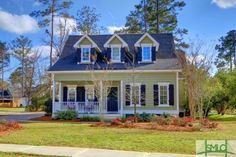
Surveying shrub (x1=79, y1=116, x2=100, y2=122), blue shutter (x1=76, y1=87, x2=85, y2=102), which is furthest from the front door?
shrub (x1=79, y1=116, x2=100, y2=122)

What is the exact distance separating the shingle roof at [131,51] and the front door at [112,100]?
6.88 ft

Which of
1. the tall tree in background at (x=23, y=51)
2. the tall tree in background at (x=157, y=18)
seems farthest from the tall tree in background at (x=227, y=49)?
the tall tree in background at (x=23, y=51)

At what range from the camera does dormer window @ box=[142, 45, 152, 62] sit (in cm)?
2834

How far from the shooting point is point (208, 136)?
14781 millimetres

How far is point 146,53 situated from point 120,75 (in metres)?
2.85

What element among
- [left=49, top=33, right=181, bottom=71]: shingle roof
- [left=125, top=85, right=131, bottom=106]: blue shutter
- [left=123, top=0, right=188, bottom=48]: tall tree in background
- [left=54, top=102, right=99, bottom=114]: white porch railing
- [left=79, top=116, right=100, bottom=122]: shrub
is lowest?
[left=79, top=116, right=100, bottom=122]: shrub

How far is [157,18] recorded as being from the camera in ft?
150

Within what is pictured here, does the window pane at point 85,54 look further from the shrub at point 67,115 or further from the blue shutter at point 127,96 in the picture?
the shrub at point 67,115

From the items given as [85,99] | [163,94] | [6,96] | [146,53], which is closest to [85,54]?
[85,99]

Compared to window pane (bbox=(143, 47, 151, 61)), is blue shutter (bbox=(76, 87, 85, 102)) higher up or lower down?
lower down

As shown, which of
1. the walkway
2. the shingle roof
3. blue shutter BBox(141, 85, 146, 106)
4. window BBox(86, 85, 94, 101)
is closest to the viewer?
the walkway

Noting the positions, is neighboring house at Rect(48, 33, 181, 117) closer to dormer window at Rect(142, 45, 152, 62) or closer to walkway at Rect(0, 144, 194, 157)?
dormer window at Rect(142, 45, 152, 62)

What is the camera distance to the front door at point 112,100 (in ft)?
93.8

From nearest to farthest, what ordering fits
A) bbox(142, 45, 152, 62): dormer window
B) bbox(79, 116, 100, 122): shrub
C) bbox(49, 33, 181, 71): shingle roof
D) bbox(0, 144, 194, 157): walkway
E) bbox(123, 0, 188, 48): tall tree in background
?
bbox(0, 144, 194, 157): walkway, bbox(79, 116, 100, 122): shrub, bbox(49, 33, 181, 71): shingle roof, bbox(142, 45, 152, 62): dormer window, bbox(123, 0, 188, 48): tall tree in background
